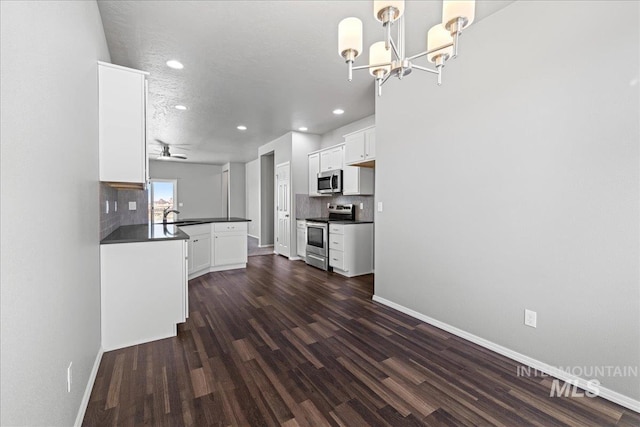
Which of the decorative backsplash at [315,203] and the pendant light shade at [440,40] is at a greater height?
the pendant light shade at [440,40]

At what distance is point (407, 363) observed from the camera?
215cm

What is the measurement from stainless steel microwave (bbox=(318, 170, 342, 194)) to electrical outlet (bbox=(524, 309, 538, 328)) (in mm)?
3525

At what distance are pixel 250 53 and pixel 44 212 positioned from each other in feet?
8.15

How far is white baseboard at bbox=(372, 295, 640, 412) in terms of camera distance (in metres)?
1.71

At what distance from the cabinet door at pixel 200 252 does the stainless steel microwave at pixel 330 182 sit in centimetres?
232

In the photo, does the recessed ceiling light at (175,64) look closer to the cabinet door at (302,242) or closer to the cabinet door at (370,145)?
the cabinet door at (370,145)

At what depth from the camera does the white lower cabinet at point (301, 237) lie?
5.82m

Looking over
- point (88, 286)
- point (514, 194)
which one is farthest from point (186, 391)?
point (514, 194)

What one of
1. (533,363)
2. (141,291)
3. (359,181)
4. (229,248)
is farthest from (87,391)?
(359,181)

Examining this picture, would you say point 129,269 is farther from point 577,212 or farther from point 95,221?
point 577,212

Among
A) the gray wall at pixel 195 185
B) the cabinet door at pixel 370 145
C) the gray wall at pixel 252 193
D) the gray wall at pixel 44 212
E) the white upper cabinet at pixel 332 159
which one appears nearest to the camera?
the gray wall at pixel 44 212

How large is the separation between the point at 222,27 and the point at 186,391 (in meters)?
2.89

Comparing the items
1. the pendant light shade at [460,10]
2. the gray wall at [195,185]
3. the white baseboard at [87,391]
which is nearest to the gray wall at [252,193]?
the gray wall at [195,185]

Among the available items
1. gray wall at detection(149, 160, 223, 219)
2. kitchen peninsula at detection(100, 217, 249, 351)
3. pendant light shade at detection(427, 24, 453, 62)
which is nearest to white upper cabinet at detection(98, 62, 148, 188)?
kitchen peninsula at detection(100, 217, 249, 351)
